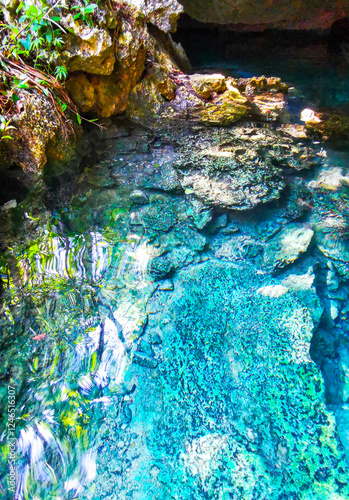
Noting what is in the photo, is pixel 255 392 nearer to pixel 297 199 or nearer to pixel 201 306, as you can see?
pixel 201 306

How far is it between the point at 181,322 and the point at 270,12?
7.03 meters

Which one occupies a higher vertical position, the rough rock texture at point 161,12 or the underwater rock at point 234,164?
the rough rock texture at point 161,12

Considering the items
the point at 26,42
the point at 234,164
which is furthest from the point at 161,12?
the point at 234,164

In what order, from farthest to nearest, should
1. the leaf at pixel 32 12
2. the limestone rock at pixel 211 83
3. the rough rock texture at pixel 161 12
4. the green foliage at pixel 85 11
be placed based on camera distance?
the limestone rock at pixel 211 83 → the rough rock texture at pixel 161 12 → the green foliage at pixel 85 11 → the leaf at pixel 32 12

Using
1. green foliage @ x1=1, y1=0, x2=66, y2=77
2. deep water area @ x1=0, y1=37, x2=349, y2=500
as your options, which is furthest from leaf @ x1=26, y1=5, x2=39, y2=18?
deep water area @ x1=0, y1=37, x2=349, y2=500

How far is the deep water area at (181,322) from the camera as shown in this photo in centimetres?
150

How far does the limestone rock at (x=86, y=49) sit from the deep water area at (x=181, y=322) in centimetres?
68

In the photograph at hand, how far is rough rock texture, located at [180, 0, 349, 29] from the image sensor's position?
5.79m

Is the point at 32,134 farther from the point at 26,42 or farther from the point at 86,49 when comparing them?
the point at 86,49

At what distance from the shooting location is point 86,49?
252cm

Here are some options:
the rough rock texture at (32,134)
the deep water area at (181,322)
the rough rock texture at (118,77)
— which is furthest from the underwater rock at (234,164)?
the rough rock texture at (32,134)

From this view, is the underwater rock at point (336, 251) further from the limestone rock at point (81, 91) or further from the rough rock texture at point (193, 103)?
the limestone rock at point (81, 91)

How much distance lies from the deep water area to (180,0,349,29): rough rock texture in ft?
15.0

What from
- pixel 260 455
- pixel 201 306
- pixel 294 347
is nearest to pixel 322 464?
pixel 260 455
